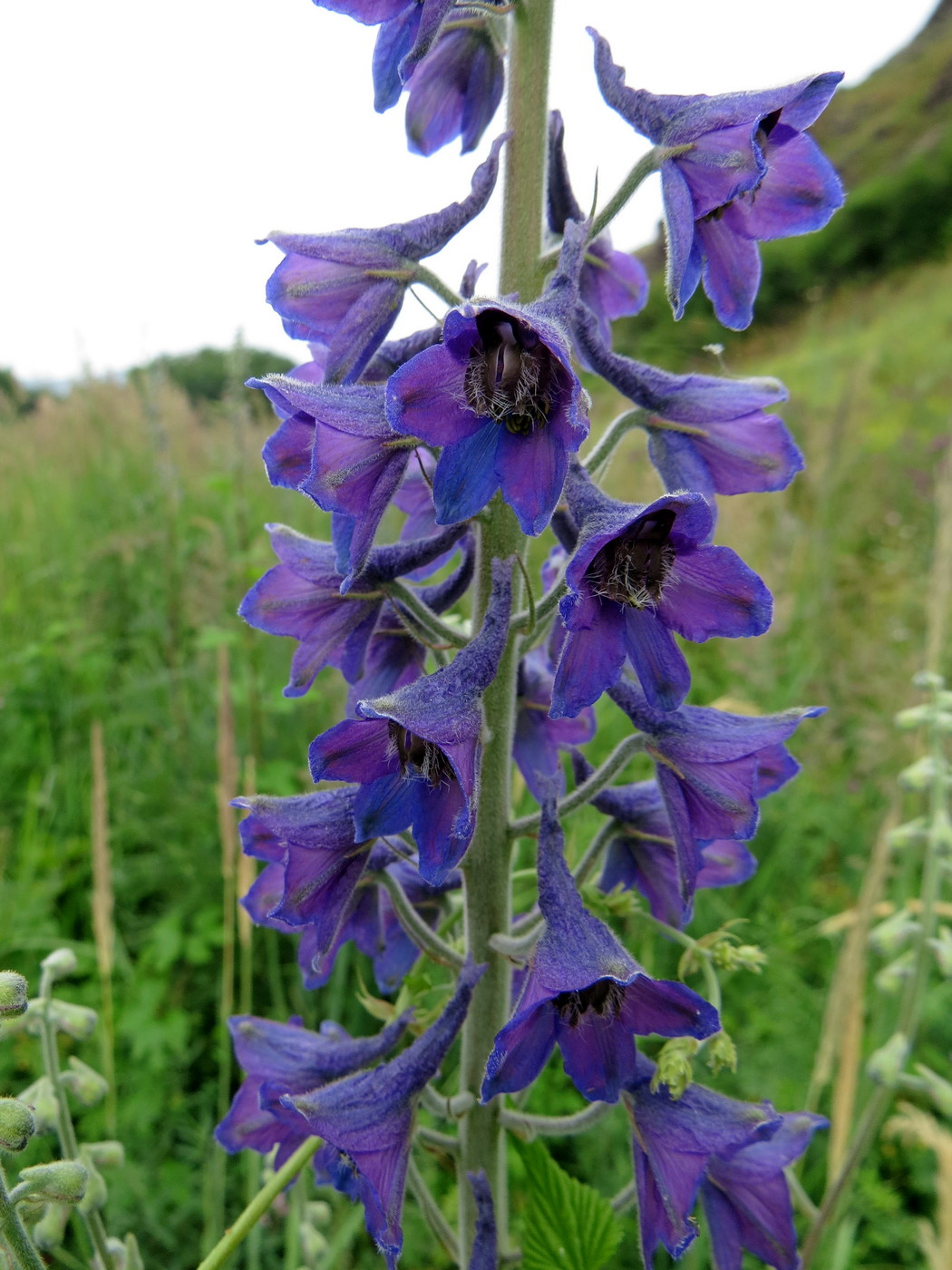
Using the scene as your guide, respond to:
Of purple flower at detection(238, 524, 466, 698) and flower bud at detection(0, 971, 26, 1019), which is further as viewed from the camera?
purple flower at detection(238, 524, 466, 698)

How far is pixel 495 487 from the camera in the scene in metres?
1.28

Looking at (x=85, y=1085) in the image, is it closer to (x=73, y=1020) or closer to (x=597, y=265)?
(x=73, y=1020)

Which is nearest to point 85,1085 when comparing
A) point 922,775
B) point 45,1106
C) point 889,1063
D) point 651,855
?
point 45,1106

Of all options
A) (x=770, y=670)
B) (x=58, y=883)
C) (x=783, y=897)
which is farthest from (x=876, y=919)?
(x=58, y=883)

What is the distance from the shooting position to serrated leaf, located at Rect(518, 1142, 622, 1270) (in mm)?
1416

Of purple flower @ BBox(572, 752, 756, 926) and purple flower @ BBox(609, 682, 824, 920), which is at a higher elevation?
purple flower @ BBox(609, 682, 824, 920)

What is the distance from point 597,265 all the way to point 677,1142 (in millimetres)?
1603

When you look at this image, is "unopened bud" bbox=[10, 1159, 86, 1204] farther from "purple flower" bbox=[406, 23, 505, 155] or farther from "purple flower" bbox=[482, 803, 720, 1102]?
"purple flower" bbox=[406, 23, 505, 155]

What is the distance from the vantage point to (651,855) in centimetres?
170

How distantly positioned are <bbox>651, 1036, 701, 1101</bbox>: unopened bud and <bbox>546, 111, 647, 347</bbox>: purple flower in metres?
1.22

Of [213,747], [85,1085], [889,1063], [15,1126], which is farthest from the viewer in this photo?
[213,747]

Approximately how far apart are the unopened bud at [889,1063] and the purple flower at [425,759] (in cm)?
148

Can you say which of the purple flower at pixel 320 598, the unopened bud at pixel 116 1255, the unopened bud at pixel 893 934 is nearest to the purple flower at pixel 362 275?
the purple flower at pixel 320 598

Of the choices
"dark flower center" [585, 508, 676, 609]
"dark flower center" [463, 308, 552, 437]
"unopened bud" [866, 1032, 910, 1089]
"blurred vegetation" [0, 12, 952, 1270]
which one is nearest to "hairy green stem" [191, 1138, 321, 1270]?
"blurred vegetation" [0, 12, 952, 1270]
